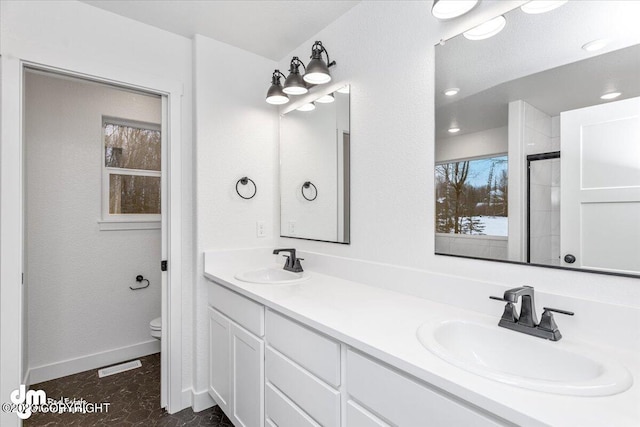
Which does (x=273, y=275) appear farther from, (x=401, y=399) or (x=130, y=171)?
(x=130, y=171)

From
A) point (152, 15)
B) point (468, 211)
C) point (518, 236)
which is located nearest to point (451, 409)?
point (518, 236)

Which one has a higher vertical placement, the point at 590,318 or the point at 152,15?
the point at 152,15

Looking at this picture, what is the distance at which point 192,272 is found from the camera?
2.16 meters

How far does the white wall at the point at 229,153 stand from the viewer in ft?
7.02

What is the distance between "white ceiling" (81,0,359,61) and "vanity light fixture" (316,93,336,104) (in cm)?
42

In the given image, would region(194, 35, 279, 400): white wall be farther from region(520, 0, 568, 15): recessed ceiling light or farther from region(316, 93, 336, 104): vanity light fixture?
region(520, 0, 568, 15): recessed ceiling light

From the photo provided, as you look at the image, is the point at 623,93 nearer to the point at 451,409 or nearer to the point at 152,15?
the point at 451,409

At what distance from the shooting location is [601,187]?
1042 mm

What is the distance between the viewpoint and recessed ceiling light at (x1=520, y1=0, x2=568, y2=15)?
1113 millimetres

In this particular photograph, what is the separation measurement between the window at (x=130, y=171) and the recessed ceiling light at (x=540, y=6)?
2.84m

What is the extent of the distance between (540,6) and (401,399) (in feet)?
4.49

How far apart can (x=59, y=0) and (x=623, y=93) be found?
101 inches

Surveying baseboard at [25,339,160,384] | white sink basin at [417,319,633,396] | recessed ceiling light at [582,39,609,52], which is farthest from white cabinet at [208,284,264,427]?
recessed ceiling light at [582,39,609,52]

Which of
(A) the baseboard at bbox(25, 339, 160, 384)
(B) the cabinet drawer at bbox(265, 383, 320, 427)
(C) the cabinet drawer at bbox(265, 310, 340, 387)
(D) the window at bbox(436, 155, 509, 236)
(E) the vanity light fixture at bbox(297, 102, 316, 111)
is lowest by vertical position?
(A) the baseboard at bbox(25, 339, 160, 384)
